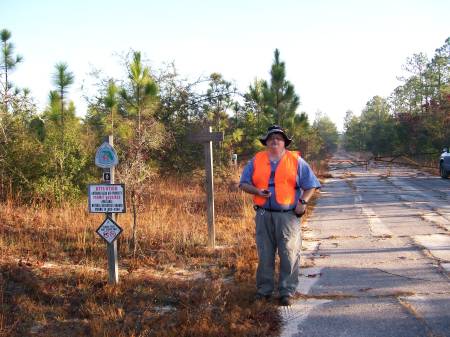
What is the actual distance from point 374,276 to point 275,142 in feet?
7.71

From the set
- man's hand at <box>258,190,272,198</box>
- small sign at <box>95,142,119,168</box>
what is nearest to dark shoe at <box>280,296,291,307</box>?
man's hand at <box>258,190,272,198</box>

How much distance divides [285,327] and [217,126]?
1322cm

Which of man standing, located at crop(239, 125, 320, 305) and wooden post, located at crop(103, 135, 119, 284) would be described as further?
wooden post, located at crop(103, 135, 119, 284)

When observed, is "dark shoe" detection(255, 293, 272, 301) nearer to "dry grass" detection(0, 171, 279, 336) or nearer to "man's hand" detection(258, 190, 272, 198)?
"dry grass" detection(0, 171, 279, 336)

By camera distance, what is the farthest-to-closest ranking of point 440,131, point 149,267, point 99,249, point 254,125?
point 440,131, point 254,125, point 99,249, point 149,267

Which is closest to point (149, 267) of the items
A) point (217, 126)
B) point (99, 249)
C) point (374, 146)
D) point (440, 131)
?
point (99, 249)

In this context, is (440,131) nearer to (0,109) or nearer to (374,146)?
(374,146)

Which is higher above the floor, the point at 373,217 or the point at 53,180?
the point at 53,180

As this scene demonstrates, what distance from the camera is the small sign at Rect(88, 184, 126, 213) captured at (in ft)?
17.4

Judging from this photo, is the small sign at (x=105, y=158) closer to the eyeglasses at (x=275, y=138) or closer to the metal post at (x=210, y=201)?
the eyeglasses at (x=275, y=138)

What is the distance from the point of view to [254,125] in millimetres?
20266

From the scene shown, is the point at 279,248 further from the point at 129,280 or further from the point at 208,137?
the point at 208,137

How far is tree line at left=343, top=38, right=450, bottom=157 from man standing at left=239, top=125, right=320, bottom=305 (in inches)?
1018

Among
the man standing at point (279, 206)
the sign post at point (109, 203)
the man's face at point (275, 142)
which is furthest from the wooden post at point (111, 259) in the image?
the man's face at point (275, 142)
